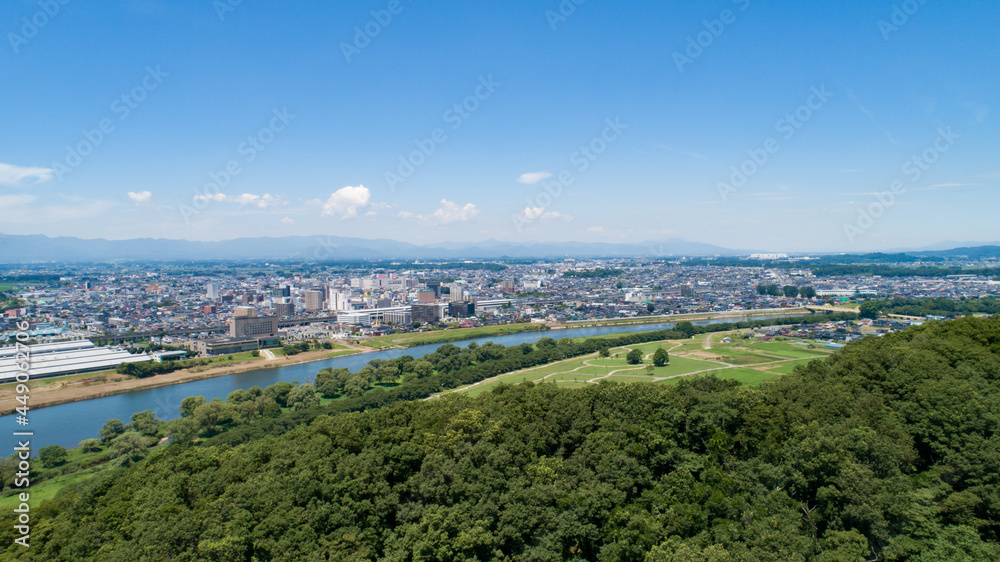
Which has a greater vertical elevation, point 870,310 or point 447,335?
point 870,310

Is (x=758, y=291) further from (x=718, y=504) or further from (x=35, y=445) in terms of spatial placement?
(x=35, y=445)

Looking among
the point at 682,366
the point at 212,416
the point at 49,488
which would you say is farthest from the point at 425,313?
the point at 49,488

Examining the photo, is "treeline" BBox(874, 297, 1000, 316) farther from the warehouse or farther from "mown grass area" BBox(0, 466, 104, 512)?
the warehouse

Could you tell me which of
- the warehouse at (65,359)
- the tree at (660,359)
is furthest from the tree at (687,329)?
the warehouse at (65,359)

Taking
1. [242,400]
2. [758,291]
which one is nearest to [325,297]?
[242,400]

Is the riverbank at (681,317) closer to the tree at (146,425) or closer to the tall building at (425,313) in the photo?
the tall building at (425,313)

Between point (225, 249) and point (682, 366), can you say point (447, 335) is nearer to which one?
point (682, 366)
